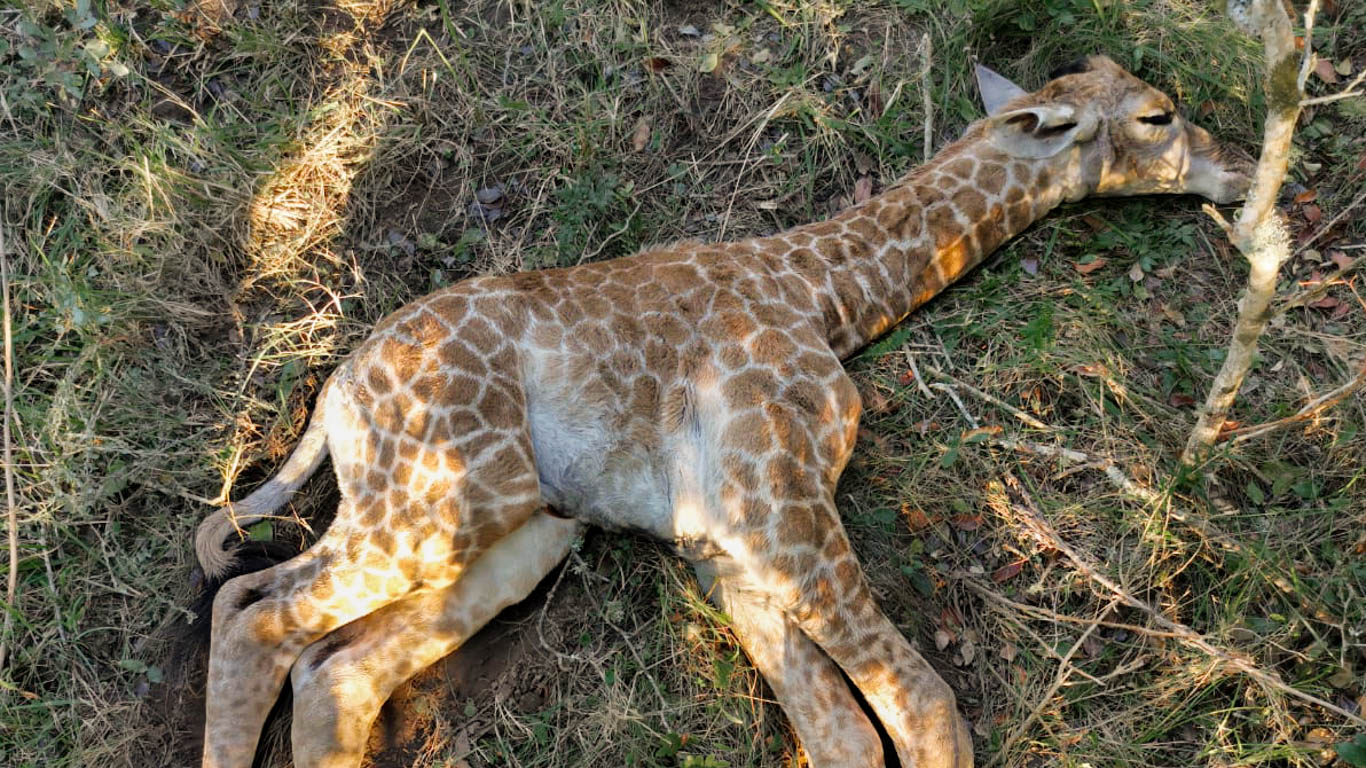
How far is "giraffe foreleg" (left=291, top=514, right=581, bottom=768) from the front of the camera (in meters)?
4.73

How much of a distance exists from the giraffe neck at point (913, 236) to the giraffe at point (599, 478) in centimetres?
2

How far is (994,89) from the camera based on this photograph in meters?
6.13

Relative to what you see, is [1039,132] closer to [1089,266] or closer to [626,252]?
[1089,266]

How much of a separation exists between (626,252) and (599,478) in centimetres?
164

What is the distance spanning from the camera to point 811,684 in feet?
15.9

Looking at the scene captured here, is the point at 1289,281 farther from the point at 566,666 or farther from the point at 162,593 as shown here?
the point at 162,593

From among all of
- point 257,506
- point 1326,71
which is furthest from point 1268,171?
point 257,506

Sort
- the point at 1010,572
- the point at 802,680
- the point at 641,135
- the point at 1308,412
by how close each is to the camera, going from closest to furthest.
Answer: the point at 1308,412, the point at 802,680, the point at 1010,572, the point at 641,135

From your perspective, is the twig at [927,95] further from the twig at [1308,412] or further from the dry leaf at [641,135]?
the twig at [1308,412]

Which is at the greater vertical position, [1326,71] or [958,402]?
[1326,71]

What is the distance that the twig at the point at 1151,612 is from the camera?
175 inches

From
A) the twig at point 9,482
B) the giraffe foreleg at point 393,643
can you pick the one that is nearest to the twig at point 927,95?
the giraffe foreleg at point 393,643

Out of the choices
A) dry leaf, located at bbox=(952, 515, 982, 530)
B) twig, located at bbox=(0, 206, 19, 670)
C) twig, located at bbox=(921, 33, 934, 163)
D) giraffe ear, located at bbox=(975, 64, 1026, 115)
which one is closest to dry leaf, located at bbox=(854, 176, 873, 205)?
twig, located at bbox=(921, 33, 934, 163)

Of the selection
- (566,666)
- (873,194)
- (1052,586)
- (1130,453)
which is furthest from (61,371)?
(1130,453)
